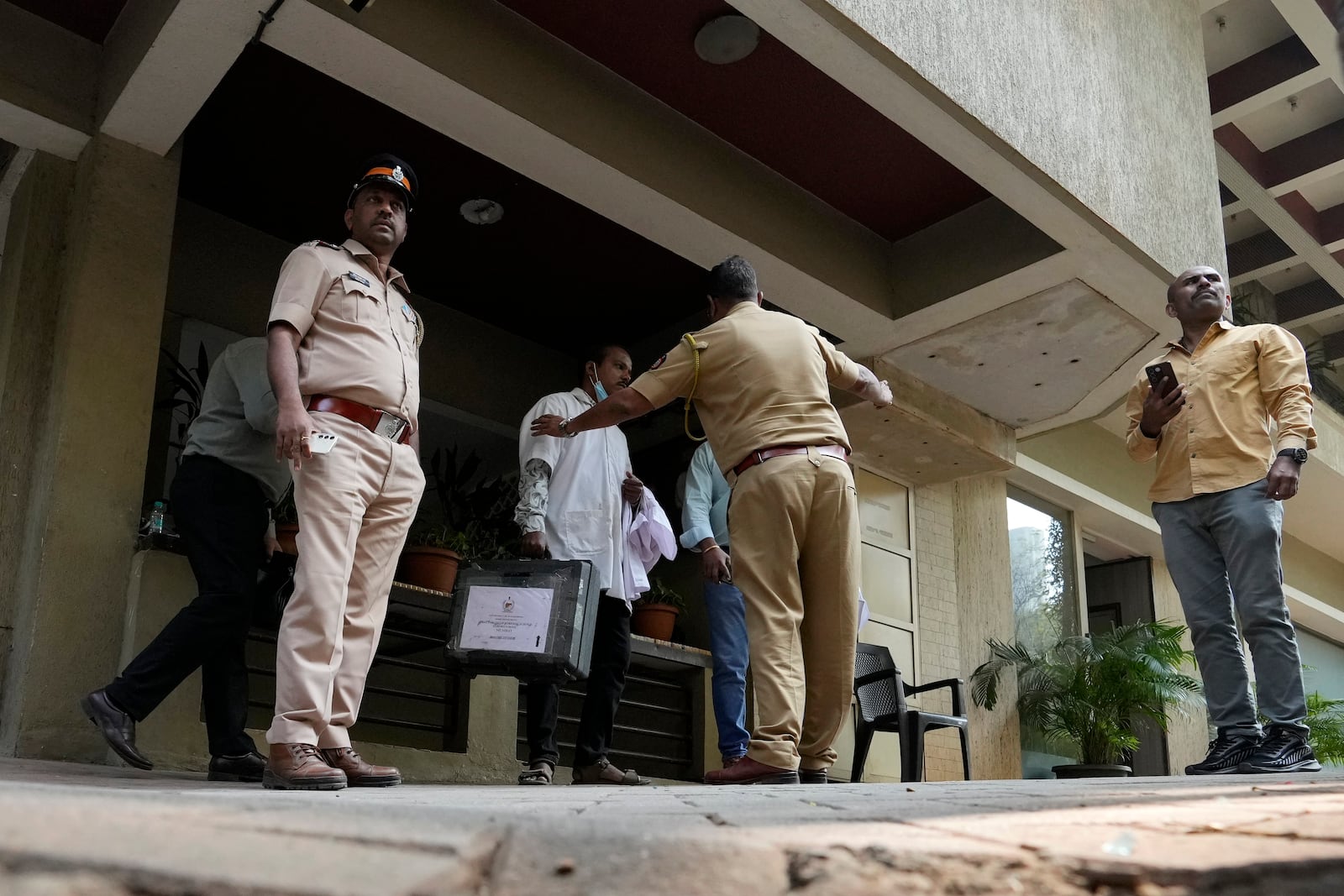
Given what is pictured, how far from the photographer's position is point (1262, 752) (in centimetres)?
410

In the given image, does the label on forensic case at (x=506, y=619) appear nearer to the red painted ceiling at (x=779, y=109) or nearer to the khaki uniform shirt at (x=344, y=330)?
the khaki uniform shirt at (x=344, y=330)

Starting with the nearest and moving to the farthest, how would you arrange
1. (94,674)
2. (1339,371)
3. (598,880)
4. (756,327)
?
(598,880) < (756,327) < (94,674) < (1339,371)

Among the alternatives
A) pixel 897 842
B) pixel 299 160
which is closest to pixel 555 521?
pixel 299 160

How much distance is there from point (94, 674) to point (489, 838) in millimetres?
4097

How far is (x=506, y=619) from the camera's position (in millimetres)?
4391

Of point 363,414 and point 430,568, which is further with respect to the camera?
point 430,568

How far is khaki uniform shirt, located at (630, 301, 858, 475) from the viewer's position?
13.0ft

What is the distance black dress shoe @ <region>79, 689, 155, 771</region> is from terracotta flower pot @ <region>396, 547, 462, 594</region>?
2222mm

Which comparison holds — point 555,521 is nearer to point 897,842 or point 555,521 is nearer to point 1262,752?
point 1262,752

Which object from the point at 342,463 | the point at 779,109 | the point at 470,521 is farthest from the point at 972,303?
the point at 342,463

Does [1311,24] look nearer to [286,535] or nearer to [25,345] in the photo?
[286,535]

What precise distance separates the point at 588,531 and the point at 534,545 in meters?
0.33

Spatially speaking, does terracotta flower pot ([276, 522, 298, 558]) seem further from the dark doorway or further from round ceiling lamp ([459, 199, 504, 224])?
the dark doorway

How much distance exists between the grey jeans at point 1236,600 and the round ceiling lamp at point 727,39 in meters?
2.72
